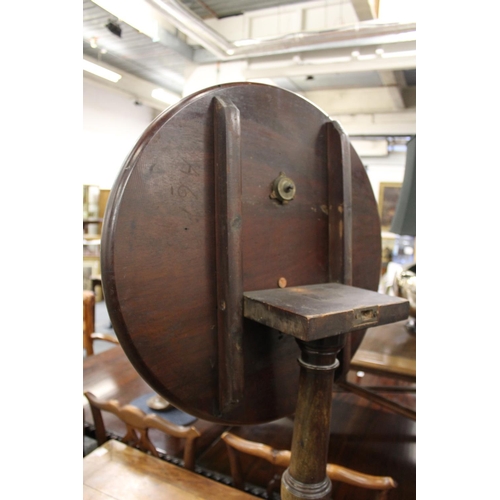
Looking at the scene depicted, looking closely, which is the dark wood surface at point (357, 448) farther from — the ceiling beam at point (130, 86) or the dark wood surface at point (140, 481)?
the ceiling beam at point (130, 86)

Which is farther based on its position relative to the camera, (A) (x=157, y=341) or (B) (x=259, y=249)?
(B) (x=259, y=249)

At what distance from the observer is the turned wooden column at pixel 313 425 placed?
887 mm

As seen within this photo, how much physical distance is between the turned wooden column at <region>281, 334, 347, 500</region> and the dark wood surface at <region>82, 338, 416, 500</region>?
2.07 feet

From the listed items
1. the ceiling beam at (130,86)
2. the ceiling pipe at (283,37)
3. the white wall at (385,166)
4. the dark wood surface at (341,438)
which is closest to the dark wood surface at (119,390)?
the dark wood surface at (341,438)

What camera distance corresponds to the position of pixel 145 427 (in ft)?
4.84

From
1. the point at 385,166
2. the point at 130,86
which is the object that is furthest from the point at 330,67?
the point at 385,166

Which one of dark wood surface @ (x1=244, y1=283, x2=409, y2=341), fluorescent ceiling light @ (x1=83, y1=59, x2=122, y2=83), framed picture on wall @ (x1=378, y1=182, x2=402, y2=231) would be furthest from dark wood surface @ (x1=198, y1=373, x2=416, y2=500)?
framed picture on wall @ (x1=378, y1=182, x2=402, y2=231)

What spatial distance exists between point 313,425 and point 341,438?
1.03 m

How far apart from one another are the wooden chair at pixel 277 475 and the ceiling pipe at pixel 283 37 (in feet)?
9.56

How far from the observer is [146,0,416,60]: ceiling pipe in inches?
124
